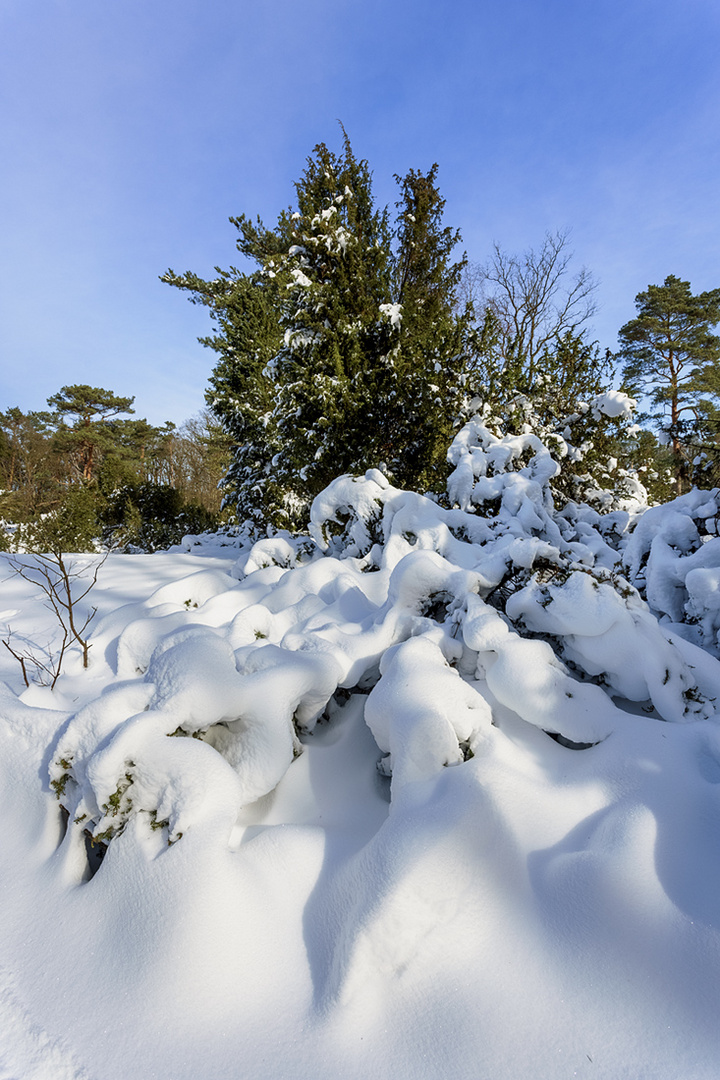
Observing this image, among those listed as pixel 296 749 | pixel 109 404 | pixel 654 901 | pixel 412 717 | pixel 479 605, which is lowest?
pixel 296 749

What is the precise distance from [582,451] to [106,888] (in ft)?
19.8

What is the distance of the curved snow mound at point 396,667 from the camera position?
1.59 metres

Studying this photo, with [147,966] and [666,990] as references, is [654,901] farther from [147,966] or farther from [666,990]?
[147,966]

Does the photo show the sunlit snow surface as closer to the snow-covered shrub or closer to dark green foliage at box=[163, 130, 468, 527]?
the snow-covered shrub

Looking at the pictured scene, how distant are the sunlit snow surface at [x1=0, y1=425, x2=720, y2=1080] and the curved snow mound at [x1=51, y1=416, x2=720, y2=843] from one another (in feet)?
0.04

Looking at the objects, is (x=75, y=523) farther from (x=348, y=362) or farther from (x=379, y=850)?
(x=379, y=850)

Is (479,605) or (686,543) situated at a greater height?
(686,543)

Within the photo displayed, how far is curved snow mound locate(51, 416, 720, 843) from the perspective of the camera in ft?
5.23

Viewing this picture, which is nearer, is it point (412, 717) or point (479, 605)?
point (412, 717)

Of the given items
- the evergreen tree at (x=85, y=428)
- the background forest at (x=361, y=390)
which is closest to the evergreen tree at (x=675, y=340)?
the background forest at (x=361, y=390)

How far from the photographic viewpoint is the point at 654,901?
1214 mm

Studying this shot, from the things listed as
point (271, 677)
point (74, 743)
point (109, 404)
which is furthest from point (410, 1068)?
point (109, 404)

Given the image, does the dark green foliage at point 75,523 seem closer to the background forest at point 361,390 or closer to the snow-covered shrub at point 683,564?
the background forest at point 361,390

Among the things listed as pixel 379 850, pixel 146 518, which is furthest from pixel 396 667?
pixel 146 518
